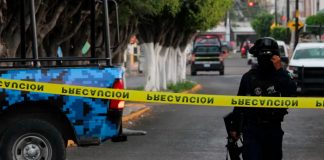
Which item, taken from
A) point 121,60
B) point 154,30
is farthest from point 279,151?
point 154,30

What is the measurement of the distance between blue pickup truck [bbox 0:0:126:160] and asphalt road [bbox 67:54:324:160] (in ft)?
8.66

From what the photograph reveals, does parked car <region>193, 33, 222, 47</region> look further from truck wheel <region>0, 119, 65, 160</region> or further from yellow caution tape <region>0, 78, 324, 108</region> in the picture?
yellow caution tape <region>0, 78, 324, 108</region>

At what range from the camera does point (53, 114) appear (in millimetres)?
9648

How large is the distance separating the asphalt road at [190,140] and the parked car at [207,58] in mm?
28147

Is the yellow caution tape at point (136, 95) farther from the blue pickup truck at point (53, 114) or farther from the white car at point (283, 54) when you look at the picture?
the white car at point (283, 54)

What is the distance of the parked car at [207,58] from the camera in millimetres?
49344

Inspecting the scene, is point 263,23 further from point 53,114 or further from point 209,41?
point 53,114

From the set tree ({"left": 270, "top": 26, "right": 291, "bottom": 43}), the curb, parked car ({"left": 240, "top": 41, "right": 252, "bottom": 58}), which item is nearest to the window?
the curb

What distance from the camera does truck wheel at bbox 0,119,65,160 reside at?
9305 millimetres

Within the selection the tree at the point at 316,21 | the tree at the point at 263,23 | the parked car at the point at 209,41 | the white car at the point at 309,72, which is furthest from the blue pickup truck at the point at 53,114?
the tree at the point at 263,23

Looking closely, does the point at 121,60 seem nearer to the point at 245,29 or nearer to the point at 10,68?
the point at 10,68

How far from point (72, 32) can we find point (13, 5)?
158 inches

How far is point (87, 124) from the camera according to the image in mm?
9578

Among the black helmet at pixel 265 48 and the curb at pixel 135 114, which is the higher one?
the black helmet at pixel 265 48
